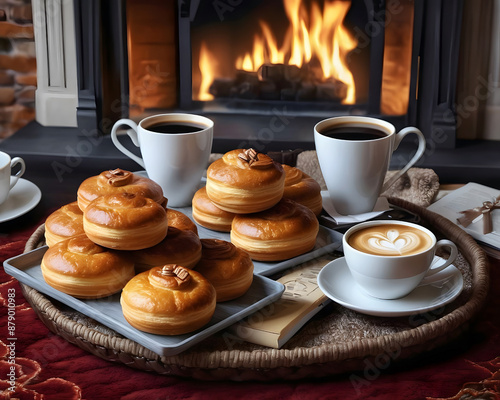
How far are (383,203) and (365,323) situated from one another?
43cm

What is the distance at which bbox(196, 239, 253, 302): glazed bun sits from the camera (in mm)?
1010

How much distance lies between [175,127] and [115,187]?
0.28 metres

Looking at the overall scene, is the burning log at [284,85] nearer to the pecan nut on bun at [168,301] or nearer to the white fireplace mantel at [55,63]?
the white fireplace mantel at [55,63]

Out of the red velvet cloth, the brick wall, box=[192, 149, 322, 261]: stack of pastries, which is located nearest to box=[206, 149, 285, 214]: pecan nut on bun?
box=[192, 149, 322, 261]: stack of pastries

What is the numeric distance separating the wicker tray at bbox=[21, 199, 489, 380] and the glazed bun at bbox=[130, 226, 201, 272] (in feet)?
0.38

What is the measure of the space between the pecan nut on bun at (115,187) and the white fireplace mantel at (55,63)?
4.54 feet

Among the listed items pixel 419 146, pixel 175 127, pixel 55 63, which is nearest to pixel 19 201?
pixel 175 127

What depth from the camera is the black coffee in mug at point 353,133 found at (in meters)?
1.34

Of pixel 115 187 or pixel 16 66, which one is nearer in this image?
pixel 115 187

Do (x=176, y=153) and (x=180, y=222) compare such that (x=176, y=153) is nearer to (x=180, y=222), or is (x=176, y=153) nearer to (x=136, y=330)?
(x=180, y=222)

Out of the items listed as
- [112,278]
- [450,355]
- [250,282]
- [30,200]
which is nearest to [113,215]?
[112,278]

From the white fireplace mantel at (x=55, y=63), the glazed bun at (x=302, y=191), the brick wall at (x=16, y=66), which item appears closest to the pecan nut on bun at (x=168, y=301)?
the glazed bun at (x=302, y=191)

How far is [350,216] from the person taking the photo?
1349 mm

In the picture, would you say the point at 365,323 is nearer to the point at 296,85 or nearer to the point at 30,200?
the point at 30,200
